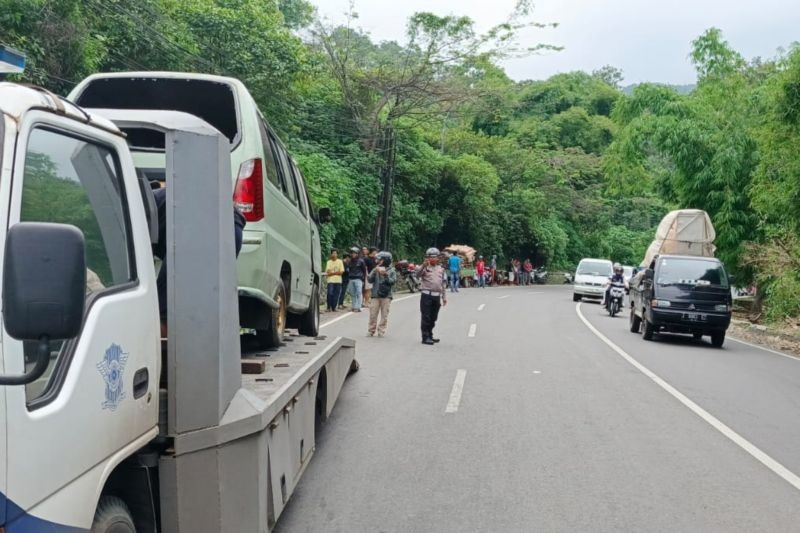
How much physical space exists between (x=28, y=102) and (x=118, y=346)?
0.98m

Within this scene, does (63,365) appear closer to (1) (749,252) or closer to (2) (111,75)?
(2) (111,75)

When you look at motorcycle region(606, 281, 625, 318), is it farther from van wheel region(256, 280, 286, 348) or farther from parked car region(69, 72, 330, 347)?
parked car region(69, 72, 330, 347)

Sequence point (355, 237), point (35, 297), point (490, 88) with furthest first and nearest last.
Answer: point (490, 88) < point (355, 237) < point (35, 297)

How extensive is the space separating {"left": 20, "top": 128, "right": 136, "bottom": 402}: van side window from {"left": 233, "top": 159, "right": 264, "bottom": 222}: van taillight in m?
2.31

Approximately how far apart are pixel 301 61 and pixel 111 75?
17378mm

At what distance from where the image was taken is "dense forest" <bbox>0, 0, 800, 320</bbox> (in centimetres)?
1664

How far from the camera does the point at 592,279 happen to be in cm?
3247

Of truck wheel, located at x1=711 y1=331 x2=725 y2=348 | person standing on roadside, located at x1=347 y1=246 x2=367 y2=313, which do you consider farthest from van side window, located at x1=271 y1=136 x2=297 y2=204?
person standing on roadside, located at x1=347 y1=246 x2=367 y2=313

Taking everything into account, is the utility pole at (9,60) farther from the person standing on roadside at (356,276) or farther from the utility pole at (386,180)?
the utility pole at (386,180)

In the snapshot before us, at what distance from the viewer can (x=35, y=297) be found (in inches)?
82.4

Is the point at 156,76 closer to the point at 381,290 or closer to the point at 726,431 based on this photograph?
the point at 726,431

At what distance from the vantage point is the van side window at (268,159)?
6008 millimetres

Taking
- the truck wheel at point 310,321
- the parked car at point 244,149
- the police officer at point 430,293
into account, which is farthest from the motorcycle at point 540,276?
the parked car at point 244,149

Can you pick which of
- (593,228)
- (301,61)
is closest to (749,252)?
(301,61)
